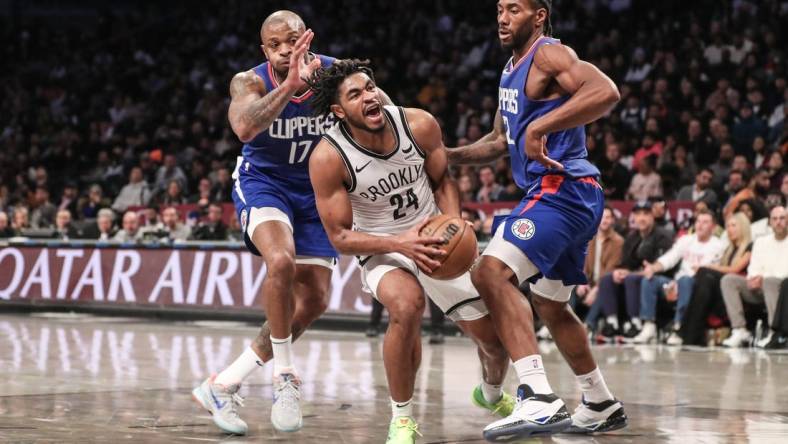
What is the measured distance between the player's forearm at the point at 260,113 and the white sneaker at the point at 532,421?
6.32 ft

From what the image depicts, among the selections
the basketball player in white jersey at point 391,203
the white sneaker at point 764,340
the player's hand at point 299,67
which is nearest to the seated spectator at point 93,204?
the white sneaker at point 764,340

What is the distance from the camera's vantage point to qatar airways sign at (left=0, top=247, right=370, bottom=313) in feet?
46.1

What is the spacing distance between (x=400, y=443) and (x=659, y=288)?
7.70 meters

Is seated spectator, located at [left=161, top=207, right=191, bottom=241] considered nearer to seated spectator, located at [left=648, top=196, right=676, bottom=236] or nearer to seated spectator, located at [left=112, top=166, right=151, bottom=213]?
seated spectator, located at [left=112, top=166, right=151, bottom=213]

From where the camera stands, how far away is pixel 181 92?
23.9 metres

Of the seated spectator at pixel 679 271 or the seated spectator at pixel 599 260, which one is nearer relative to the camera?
the seated spectator at pixel 679 271

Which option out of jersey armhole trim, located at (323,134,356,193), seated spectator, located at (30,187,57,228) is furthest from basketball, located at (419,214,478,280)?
seated spectator, located at (30,187,57,228)

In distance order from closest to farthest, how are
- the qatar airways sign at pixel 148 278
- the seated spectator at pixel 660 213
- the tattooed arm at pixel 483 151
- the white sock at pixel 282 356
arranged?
the white sock at pixel 282 356
the tattooed arm at pixel 483 151
the seated spectator at pixel 660 213
the qatar airways sign at pixel 148 278

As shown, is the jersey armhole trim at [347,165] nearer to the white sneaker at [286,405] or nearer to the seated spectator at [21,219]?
the white sneaker at [286,405]

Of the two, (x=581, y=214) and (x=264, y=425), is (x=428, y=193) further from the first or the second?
(x=264, y=425)

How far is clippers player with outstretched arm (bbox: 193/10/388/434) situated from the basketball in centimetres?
93

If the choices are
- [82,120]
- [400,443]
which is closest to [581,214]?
[400,443]

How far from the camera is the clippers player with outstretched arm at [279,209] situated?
6.06 m

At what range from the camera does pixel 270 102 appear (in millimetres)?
6027
